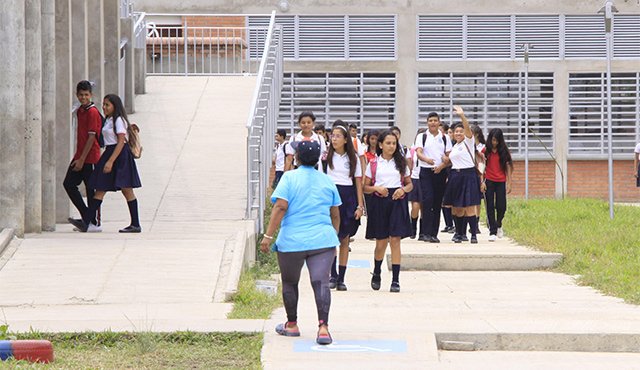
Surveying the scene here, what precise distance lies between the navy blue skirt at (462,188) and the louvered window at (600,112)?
16.6m

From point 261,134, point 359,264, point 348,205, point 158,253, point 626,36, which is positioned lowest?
point 359,264

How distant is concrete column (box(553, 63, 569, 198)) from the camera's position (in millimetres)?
33531

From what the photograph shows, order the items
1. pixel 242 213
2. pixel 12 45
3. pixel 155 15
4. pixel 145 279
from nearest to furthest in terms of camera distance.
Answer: pixel 145 279 → pixel 12 45 → pixel 242 213 → pixel 155 15

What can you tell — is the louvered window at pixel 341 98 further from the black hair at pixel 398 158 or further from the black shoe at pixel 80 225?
the black hair at pixel 398 158

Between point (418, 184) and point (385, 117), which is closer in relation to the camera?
point (418, 184)

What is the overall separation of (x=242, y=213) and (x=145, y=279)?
3.79 meters

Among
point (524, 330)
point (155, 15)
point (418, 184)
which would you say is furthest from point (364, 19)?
point (524, 330)

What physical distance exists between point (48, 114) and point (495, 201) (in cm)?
653

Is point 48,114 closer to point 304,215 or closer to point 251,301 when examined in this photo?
point 251,301

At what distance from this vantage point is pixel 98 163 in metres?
15.1

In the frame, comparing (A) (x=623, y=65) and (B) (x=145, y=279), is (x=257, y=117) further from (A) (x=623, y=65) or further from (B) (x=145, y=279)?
(A) (x=623, y=65)

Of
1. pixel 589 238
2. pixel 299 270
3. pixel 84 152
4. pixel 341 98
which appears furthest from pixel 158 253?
pixel 341 98

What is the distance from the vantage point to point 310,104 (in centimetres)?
3378

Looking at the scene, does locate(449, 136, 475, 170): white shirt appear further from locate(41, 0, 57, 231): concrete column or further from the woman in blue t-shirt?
the woman in blue t-shirt
